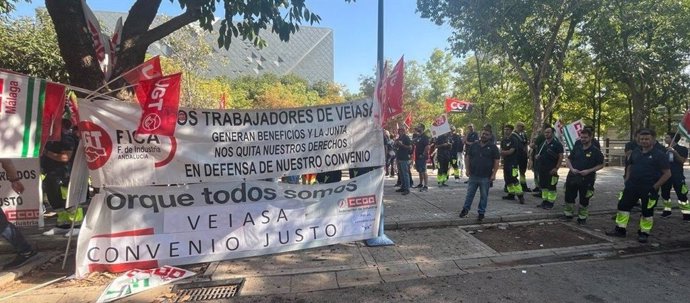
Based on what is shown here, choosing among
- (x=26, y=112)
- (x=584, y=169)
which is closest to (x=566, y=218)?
(x=584, y=169)

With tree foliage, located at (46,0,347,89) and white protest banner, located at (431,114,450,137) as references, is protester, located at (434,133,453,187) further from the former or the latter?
tree foliage, located at (46,0,347,89)

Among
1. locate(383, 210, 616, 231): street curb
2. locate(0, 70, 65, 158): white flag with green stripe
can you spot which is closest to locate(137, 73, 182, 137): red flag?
locate(0, 70, 65, 158): white flag with green stripe

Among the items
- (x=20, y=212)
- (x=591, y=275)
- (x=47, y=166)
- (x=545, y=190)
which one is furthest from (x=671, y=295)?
(x=47, y=166)

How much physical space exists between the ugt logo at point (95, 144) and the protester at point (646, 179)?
24.2 feet

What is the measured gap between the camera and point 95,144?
190 inches

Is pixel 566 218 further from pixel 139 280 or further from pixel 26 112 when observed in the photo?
pixel 26 112

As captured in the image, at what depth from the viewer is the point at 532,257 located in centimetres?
556

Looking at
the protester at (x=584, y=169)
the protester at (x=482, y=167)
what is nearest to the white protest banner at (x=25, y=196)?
the protester at (x=482, y=167)

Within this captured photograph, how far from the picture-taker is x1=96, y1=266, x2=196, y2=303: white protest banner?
171 inches

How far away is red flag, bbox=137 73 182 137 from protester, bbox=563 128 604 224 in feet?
21.8

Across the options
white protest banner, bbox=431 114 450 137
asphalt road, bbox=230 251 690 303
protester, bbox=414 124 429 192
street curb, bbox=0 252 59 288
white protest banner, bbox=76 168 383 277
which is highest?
white protest banner, bbox=431 114 450 137

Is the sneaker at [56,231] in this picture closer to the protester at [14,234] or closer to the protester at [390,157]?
the protester at [14,234]

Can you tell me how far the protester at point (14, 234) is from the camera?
513 centimetres

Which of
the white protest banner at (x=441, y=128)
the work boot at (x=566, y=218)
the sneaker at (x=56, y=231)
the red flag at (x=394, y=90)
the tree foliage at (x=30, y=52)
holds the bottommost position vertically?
the work boot at (x=566, y=218)
